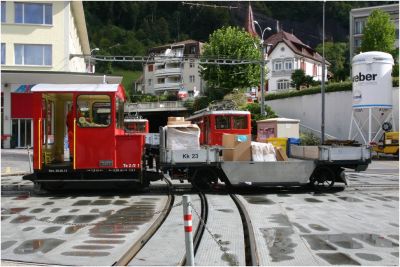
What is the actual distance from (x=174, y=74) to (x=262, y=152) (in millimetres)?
94504

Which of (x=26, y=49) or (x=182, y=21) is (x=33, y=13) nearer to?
(x=26, y=49)

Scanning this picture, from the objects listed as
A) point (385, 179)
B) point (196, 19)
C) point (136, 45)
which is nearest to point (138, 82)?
point (136, 45)

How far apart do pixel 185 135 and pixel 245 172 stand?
1.94 m

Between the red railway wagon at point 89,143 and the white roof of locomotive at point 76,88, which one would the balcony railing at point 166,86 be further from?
the red railway wagon at point 89,143

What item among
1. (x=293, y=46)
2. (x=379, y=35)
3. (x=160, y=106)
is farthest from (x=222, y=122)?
(x=293, y=46)

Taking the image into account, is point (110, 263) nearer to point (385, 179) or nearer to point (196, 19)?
point (385, 179)

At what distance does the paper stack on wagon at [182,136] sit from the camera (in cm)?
1385

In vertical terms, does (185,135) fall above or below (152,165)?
above

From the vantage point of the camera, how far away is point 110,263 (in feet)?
22.7

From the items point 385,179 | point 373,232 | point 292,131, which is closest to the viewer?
point 373,232

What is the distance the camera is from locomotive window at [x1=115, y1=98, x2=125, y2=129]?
45.7 feet

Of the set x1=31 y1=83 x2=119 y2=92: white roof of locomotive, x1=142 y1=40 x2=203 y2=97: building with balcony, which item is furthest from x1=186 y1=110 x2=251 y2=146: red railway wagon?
x1=142 y1=40 x2=203 y2=97: building with balcony

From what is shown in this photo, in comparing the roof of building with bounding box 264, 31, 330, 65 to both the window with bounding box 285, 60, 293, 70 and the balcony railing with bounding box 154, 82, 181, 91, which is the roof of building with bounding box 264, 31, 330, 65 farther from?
the balcony railing with bounding box 154, 82, 181, 91

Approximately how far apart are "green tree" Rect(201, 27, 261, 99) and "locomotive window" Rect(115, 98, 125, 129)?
4345cm
